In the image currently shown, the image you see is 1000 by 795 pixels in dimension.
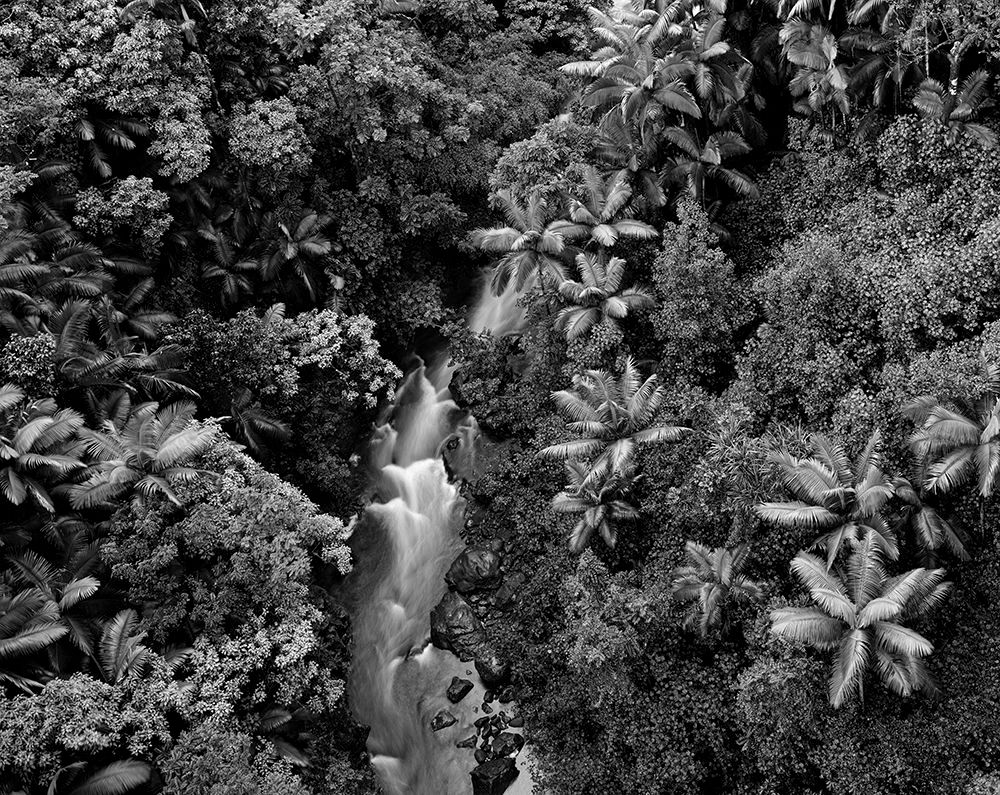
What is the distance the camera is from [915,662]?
15461mm

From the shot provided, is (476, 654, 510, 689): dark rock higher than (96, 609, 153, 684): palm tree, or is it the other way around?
(96, 609, 153, 684): palm tree

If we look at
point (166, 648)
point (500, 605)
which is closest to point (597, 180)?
point (500, 605)

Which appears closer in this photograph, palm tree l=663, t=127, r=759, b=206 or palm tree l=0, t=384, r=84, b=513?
palm tree l=0, t=384, r=84, b=513

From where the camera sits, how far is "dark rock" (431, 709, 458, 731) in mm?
21562

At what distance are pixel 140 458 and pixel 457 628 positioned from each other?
30.6 feet

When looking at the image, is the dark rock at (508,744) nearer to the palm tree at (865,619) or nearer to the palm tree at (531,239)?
the palm tree at (865,619)

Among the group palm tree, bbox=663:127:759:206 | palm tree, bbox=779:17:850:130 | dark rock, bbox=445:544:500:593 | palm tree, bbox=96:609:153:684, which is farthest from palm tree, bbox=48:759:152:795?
palm tree, bbox=779:17:850:130

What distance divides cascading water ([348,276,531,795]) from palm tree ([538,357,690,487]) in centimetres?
620

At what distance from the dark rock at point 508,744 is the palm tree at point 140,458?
964 centimetres

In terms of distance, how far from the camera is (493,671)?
22.0 meters

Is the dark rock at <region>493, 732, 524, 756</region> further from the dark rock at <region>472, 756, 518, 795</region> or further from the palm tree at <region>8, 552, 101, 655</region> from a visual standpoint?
the palm tree at <region>8, 552, 101, 655</region>

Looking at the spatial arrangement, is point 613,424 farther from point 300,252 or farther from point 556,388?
point 300,252

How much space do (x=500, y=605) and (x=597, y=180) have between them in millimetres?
11928

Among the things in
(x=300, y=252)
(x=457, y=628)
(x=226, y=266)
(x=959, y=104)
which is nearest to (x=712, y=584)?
(x=457, y=628)
